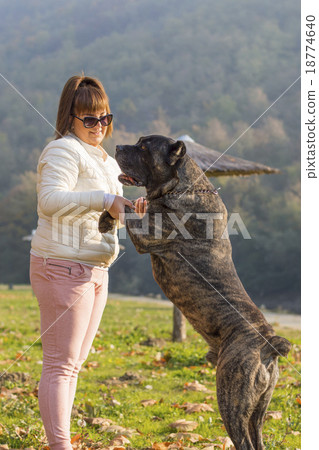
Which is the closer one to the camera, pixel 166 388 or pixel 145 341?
pixel 166 388

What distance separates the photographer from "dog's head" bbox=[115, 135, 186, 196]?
2.88 metres

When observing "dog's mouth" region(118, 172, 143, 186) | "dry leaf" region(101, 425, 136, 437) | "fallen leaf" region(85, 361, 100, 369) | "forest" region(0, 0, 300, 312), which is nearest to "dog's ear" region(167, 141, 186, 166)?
"dog's mouth" region(118, 172, 143, 186)

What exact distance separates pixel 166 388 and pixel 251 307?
295cm

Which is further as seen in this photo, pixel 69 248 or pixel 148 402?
pixel 148 402

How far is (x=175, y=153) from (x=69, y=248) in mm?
824

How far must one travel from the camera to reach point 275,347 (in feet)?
8.78

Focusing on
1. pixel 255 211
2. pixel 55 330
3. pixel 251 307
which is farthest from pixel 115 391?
pixel 255 211

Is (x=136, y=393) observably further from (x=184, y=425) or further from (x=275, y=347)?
(x=275, y=347)

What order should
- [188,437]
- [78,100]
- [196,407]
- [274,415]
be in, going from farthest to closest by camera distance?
[196,407], [274,415], [188,437], [78,100]

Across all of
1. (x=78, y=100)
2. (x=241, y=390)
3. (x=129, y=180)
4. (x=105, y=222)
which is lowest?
(x=241, y=390)

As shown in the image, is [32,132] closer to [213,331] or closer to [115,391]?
[115,391]

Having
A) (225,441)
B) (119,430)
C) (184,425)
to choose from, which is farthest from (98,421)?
(225,441)

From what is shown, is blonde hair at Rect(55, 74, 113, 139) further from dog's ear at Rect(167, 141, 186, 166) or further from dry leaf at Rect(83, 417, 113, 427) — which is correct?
dry leaf at Rect(83, 417, 113, 427)

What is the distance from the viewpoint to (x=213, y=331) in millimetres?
2822
